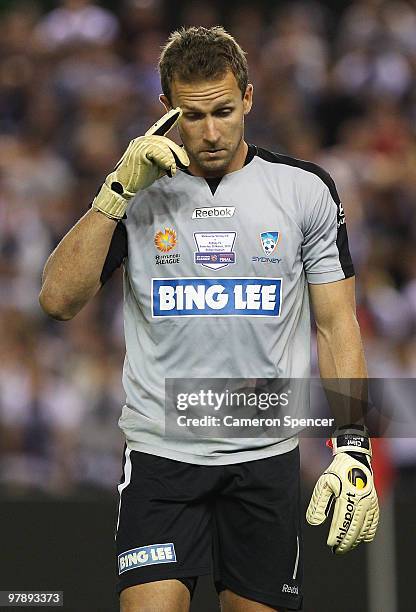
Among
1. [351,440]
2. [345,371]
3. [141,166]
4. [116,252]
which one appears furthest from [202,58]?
[351,440]

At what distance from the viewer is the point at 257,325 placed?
373 centimetres

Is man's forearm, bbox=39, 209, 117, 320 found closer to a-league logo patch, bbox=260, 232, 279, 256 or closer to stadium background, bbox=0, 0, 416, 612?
a-league logo patch, bbox=260, 232, 279, 256

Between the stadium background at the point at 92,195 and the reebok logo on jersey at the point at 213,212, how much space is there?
8.41 feet

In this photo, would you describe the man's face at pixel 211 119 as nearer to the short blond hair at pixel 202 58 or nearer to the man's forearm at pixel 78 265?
the short blond hair at pixel 202 58

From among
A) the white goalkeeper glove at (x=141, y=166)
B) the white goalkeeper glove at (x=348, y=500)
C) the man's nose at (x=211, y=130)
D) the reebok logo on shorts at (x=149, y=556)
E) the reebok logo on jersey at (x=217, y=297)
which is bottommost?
the reebok logo on shorts at (x=149, y=556)

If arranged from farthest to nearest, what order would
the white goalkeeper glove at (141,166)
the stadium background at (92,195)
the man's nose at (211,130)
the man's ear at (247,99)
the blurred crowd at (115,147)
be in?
the blurred crowd at (115,147)
the stadium background at (92,195)
the man's ear at (247,99)
the man's nose at (211,130)
the white goalkeeper glove at (141,166)

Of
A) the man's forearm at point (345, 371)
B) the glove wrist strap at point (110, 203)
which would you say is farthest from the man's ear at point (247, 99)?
the man's forearm at point (345, 371)

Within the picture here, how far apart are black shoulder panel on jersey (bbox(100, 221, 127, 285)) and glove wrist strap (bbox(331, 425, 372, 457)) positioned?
0.91 metres

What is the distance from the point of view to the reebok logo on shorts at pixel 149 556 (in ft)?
11.8

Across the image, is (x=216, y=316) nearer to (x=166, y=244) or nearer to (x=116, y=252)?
(x=166, y=244)

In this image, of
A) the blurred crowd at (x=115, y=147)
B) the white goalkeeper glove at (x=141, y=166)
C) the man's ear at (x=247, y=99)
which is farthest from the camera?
the blurred crowd at (x=115, y=147)

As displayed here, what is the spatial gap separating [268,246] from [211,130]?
1.36ft

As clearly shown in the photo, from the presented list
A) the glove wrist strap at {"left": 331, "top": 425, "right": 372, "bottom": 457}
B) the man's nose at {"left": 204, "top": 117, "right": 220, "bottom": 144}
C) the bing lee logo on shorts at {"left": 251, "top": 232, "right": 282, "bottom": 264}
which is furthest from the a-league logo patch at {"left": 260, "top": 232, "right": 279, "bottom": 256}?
the glove wrist strap at {"left": 331, "top": 425, "right": 372, "bottom": 457}

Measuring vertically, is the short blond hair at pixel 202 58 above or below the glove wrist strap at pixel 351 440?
above
